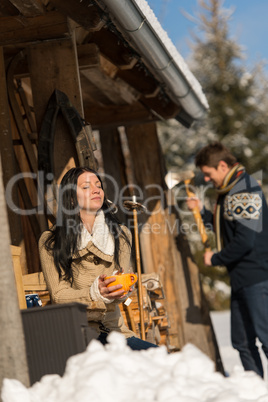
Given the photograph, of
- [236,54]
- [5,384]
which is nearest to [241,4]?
[236,54]

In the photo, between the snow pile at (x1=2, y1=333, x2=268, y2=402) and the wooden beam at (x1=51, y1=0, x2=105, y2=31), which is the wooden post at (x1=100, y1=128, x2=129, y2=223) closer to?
the wooden beam at (x1=51, y1=0, x2=105, y2=31)

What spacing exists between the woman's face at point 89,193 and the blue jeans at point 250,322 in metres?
1.93

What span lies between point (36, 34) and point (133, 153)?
3.46 meters

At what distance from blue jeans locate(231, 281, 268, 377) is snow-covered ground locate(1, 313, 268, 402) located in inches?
119

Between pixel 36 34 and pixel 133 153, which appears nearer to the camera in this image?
pixel 36 34

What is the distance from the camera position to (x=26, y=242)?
230 inches

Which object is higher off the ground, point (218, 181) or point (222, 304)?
point (218, 181)

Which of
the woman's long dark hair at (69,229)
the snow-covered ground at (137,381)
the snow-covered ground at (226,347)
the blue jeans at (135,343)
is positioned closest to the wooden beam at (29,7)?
the woman's long dark hair at (69,229)

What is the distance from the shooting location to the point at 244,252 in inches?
218

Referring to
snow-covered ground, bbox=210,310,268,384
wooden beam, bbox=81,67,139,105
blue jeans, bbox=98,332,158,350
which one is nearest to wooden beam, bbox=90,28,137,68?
wooden beam, bbox=81,67,139,105

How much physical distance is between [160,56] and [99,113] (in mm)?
2742

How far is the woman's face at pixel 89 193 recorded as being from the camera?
3.98 metres

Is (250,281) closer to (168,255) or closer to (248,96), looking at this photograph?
(168,255)

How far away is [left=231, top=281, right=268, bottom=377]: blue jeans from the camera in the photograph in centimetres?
541
